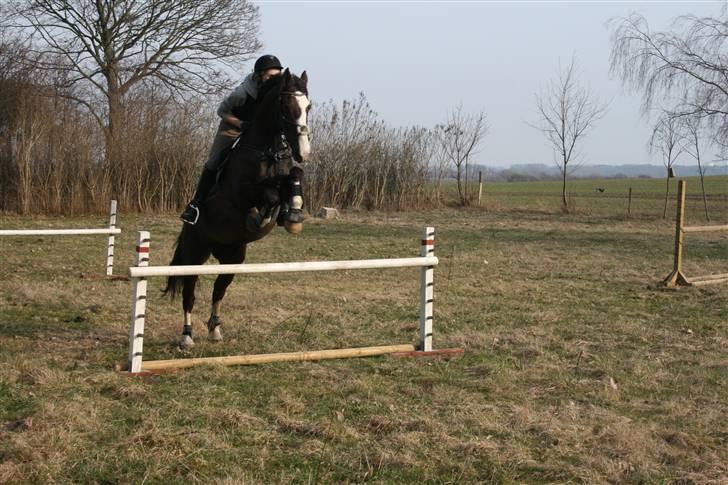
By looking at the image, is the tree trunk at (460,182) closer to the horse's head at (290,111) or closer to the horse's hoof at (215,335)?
the horse's hoof at (215,335)

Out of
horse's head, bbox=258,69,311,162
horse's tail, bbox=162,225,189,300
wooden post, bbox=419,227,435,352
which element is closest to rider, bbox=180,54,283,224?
horse's head, bbox=258,69,311,162

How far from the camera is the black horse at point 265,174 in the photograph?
6.07 meters

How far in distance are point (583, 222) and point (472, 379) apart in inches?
812

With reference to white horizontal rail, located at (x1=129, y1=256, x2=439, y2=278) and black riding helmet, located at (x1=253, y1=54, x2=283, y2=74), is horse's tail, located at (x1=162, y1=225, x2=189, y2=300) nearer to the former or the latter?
white horizontal rail, located at (x1=129, y1=256, x2=439, y2=278)

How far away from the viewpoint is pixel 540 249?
55.0 feet

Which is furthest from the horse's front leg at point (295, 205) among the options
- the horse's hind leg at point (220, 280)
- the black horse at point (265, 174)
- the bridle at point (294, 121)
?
the horse's hind leg at point (220, 280)

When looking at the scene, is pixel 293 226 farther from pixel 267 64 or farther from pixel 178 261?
pixel 178 261

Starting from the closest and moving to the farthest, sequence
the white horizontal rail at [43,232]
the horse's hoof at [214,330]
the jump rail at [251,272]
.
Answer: the jump rail at [251,272]
the horse's hoof at [214,330]
the white horizontal rail at [43,232]

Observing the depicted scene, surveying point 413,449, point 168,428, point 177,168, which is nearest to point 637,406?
point 413,449

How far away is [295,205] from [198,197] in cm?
140

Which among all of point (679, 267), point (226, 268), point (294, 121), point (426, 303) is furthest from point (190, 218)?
point (679, 267)

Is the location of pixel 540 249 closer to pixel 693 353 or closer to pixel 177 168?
pixel 693 353

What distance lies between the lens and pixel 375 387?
5770 millimetres

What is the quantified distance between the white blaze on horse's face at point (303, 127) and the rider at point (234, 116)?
658mm
